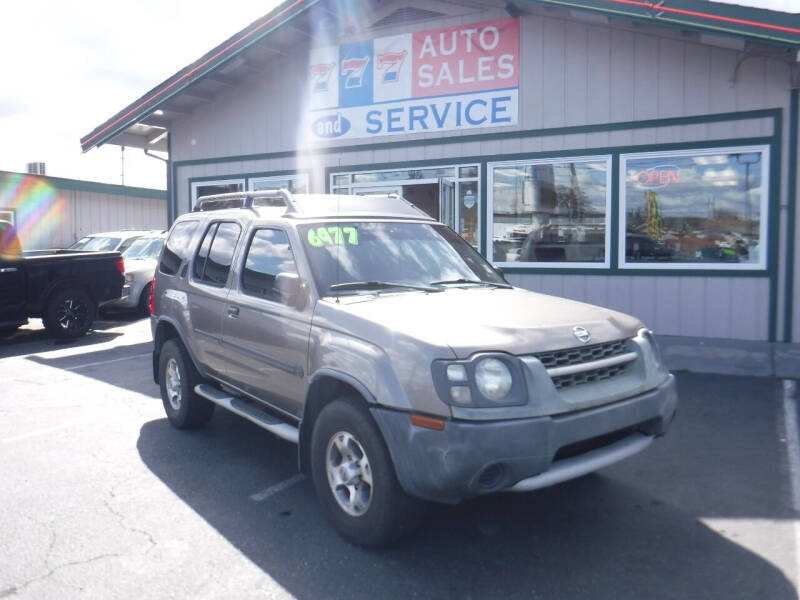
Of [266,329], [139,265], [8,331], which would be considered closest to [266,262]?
[266,329]

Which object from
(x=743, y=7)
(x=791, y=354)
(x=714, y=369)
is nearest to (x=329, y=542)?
(x=714, y=369)

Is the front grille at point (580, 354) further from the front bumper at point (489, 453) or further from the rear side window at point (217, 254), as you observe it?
the rear side window at point (217, 254)

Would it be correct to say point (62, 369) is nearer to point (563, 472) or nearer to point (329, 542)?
point (329, 542)

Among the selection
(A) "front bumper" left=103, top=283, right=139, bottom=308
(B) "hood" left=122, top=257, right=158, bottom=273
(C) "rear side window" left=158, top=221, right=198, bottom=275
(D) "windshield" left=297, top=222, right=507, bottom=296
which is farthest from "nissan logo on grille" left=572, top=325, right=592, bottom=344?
(A) "front bumper" left=103, top=283, right=139, bottom=308

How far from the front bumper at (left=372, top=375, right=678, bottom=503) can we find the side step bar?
106 centimetres

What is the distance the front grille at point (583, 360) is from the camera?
11.5 ft

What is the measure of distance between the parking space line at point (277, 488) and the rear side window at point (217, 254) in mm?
1577

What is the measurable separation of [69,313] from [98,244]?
15.2 ft

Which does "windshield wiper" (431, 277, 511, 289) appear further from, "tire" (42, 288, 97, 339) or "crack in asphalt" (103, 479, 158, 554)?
"tire" (42, 288, 97, 339)

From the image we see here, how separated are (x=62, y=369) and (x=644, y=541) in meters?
7.73

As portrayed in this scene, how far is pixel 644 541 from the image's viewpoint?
149 inches

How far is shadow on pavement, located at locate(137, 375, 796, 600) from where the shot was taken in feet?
11.0

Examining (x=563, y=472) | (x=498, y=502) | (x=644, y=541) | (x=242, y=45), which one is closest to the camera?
(x=563, y=472)

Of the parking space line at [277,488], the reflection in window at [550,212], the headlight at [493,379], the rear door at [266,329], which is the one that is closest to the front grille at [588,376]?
the headlight at [493,379]
